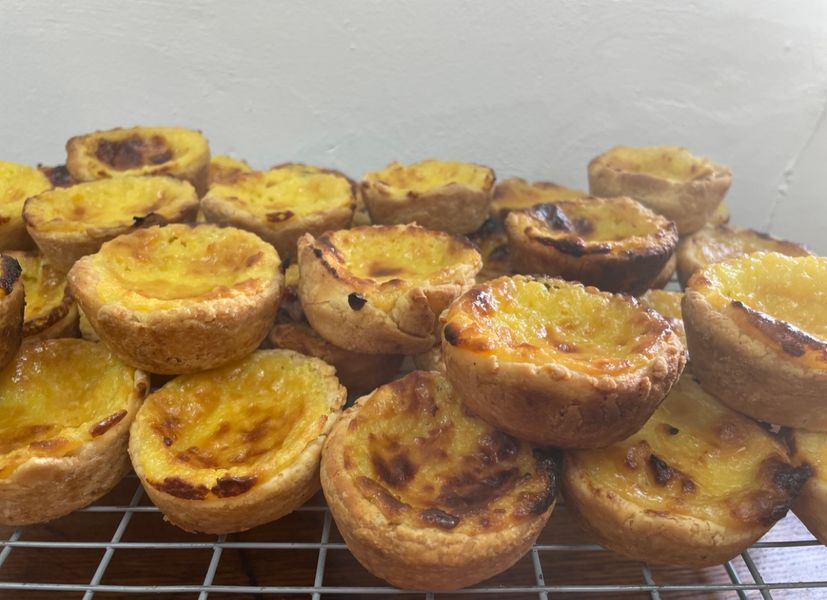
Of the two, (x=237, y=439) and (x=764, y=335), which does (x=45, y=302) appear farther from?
(x=764, y=335)

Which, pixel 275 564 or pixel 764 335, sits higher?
pixel 764 335

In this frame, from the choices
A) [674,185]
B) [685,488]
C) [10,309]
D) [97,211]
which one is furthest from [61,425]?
[674,185]

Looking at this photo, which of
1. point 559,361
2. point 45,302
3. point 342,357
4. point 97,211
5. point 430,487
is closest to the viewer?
point 559,361

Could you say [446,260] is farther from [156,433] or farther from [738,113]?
[738,113]

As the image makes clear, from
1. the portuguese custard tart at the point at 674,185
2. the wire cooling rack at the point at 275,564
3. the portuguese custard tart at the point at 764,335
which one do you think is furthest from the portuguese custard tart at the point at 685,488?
the portuguese custard tart at the point at 674,185

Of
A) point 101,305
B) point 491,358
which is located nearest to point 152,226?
point 101,305

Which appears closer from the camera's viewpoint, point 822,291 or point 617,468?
point 617,468

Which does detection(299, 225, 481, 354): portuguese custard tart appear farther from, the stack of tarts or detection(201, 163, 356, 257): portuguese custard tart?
detection(201, 163, 356, 257): portuguese custard tart
